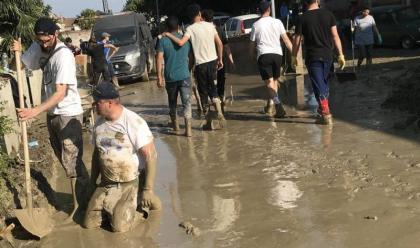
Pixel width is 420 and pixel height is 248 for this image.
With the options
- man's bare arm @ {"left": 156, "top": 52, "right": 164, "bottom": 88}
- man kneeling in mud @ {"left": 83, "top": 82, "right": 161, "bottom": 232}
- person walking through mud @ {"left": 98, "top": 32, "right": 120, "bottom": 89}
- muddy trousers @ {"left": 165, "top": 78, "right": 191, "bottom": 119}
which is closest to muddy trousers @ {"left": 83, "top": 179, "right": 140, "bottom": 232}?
man kneeling in mud @ {"left": 83, "top": 82, "right": 161, "bottom": 232}

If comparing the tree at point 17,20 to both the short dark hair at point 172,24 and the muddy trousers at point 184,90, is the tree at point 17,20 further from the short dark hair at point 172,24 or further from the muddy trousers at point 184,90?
the muddy trousers at point 184,90

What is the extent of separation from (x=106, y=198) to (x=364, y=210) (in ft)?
7.49

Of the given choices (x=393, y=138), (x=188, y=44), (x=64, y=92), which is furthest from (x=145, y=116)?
(x=64, y=92)

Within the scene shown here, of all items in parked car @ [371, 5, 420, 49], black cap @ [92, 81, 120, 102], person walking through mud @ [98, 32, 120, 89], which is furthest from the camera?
parked car @ [371, 5, 420, 49]

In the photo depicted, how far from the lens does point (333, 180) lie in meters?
5.87

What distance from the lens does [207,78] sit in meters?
9.02

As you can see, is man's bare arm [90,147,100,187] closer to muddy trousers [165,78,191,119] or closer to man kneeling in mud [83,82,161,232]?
man kneeling in mud [83,82,161,232]

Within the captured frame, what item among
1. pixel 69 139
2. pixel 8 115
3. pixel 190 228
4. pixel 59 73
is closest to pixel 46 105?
pixel 59 73

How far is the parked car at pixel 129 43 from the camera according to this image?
18500 mm

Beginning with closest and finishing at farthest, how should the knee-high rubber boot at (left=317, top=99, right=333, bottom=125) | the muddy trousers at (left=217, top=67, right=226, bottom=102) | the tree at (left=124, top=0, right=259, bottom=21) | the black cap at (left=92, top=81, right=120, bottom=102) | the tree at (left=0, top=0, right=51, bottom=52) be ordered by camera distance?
1. the black cap at (left=92, top=81, right=120, bottom=102)
2. the knee-high rubber boot at (left=317, top=99, right=333, bottom=125)
3. the tree at (left=0, top=0, right=51, bottom=52)
4. the muddy trousers at (left=217, top=67, right=226, bottom=102)
5. the tree at (left=124, top=0, right=259, bottom=21)

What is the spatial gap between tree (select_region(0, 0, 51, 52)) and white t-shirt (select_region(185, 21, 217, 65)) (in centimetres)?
273

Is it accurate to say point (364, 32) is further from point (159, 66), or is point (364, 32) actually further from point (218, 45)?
point (159, 66)

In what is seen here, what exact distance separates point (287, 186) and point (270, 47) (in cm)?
389

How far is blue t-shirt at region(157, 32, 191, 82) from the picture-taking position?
8.45 metres
